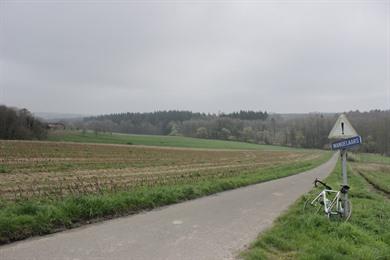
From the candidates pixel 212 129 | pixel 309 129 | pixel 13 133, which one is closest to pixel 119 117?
pixel 212 129

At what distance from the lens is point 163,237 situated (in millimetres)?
7809

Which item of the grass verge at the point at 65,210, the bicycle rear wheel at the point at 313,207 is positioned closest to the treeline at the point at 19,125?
the grass verge at the point at 65,210

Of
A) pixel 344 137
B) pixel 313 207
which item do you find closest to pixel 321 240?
pixel 344 137

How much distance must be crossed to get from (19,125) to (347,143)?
6503cm

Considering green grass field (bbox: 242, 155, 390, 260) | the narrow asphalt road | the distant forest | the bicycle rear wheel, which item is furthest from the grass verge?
the distant forest

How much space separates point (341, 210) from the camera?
10203 millimetres

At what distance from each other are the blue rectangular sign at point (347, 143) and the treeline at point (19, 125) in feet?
206

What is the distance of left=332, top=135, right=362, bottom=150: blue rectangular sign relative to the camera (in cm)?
955

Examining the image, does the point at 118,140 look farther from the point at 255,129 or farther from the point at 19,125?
the point at 255,129

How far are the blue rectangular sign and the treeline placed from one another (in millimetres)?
62800

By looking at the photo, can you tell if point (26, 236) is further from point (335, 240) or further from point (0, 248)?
point (335, 240)

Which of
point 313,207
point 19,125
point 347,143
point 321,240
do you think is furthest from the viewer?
point 19,125

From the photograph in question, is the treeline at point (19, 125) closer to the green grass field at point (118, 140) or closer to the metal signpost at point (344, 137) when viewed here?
the green grass field at point (118, 140)

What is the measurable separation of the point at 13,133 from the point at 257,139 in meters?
90.4
